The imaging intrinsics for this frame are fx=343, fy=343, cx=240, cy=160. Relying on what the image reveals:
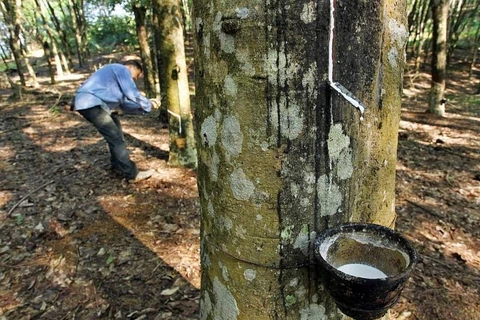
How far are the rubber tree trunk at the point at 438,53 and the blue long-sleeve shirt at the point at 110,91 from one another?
7.13 meters

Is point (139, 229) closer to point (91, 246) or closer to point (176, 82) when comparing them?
point (91, 246)

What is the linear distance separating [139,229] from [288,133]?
377cm

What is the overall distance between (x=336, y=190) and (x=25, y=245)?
4.30m

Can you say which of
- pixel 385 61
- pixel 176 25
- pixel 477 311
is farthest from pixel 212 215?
pixel 176 25

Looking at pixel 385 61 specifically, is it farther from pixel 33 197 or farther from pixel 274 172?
pixel 33 197

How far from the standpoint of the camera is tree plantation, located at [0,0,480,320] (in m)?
0.96

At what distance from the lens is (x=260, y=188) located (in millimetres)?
1050

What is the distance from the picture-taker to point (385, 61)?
1.11 metres

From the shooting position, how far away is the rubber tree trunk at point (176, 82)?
5398mm

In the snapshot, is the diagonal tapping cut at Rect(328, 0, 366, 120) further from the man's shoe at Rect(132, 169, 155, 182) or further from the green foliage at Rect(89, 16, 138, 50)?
the green foliage at Rect(89, 16, 138, 50)

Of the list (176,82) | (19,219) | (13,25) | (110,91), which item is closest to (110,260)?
(19,219)

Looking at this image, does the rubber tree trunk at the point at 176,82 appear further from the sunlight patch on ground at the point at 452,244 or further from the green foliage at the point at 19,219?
the sunlight patch on ground at the point at 452,244

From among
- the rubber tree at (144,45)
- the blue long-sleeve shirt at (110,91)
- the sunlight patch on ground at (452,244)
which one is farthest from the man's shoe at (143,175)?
the rubber tree at (144,45)

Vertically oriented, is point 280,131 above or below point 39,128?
Answer: above
